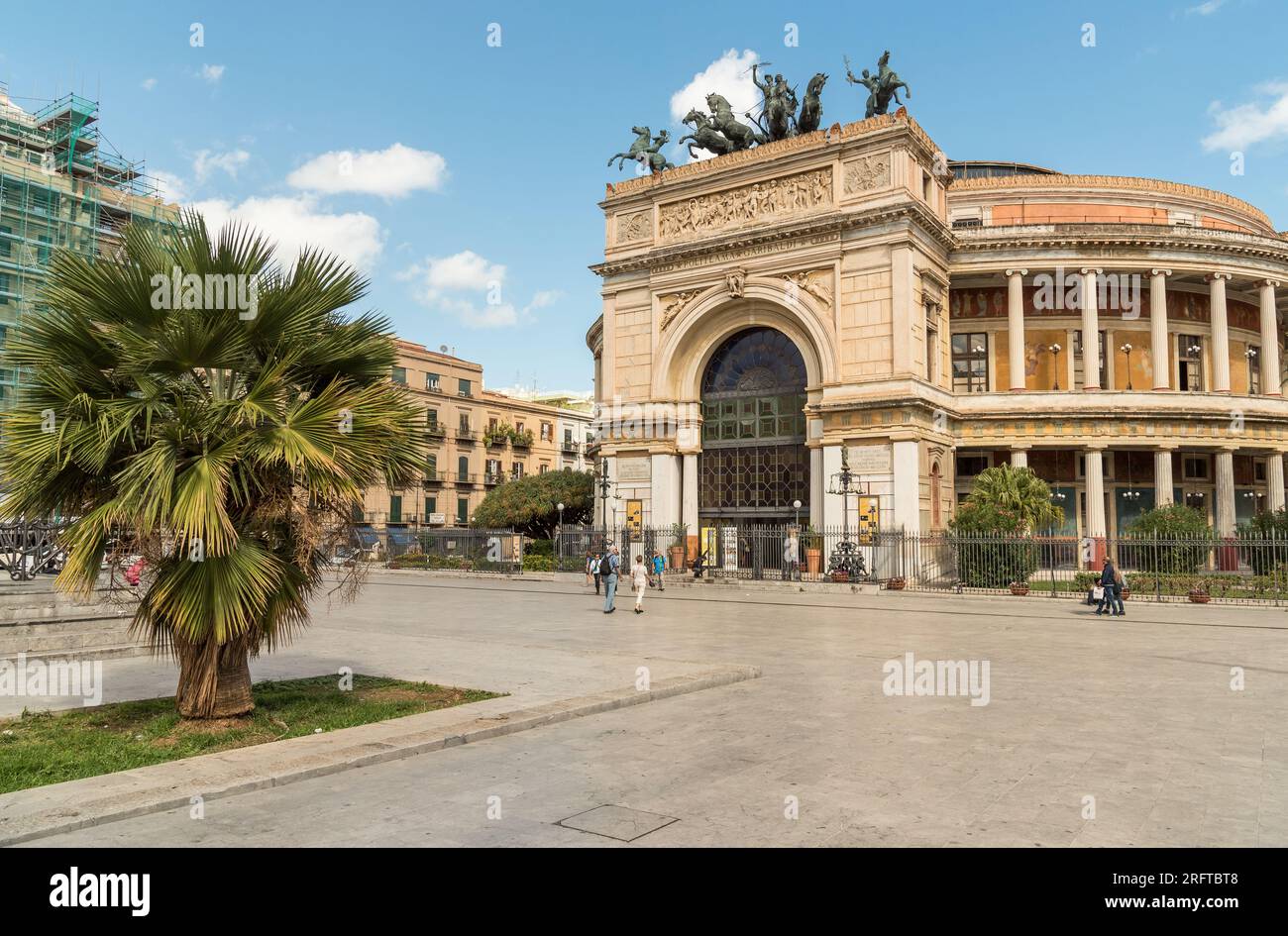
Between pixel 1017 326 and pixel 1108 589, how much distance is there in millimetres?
18992

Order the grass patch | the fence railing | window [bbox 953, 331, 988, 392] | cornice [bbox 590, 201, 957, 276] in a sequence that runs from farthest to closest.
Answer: window [bbox 953, 331, 988, 392] → cornice [bbox 590, 201, 957, 276] → the fence railing → the grass patch

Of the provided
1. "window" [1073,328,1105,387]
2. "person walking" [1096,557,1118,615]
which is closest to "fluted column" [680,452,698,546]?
"window" [1073,328,1105,387]

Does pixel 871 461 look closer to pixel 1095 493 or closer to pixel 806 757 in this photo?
pixel 1095 493

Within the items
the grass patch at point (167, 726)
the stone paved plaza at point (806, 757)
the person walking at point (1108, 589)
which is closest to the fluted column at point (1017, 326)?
the person walking at point (1108, 589)

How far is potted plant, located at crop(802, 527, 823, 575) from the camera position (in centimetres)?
3303

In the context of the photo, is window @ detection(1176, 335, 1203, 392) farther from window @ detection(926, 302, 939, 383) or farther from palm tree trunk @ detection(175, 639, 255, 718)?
palm tree trunk @ detection(175, 639, 255, 718)

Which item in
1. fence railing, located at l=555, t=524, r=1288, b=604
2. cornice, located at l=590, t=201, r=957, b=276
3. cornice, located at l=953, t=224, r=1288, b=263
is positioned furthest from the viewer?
cornice, located at l=953, t=224, r=1288, b=263

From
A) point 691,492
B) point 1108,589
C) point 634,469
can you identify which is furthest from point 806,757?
point 634,469

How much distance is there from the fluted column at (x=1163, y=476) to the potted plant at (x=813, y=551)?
48.8ft

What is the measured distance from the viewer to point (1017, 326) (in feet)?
125

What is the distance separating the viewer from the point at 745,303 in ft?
123

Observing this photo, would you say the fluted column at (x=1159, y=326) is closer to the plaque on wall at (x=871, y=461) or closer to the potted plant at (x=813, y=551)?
the plaque on wall at (x=871, y=461)

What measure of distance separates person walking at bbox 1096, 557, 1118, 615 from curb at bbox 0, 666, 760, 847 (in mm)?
14634
